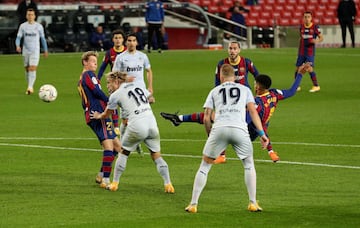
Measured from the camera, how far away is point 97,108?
16.8 m

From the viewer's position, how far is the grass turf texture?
13992 millimetres

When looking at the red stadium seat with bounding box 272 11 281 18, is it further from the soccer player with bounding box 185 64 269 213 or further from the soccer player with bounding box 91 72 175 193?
the soccer player with bounding box 185 64 269 213

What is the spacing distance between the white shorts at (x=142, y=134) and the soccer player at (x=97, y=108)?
2.82 feet

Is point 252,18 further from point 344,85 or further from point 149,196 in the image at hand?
point 149,196

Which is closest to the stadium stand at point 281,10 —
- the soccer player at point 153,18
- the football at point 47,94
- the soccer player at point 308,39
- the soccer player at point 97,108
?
the soccer player at point 153,18

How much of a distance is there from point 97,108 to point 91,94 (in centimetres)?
24

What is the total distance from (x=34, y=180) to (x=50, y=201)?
2048 mm

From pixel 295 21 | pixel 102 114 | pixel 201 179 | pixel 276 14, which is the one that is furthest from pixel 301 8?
pixel 201 179

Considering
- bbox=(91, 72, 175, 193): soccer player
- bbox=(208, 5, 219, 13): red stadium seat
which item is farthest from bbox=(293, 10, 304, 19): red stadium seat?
bbox=(91, 72, 175, 193): soccer player

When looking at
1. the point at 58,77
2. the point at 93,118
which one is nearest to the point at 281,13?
the point at 58,77

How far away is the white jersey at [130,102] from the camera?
1552cm

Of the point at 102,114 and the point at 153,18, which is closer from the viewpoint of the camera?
the point at 102,114

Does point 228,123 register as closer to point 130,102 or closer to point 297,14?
point 130,102

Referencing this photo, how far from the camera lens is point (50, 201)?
15.3m
